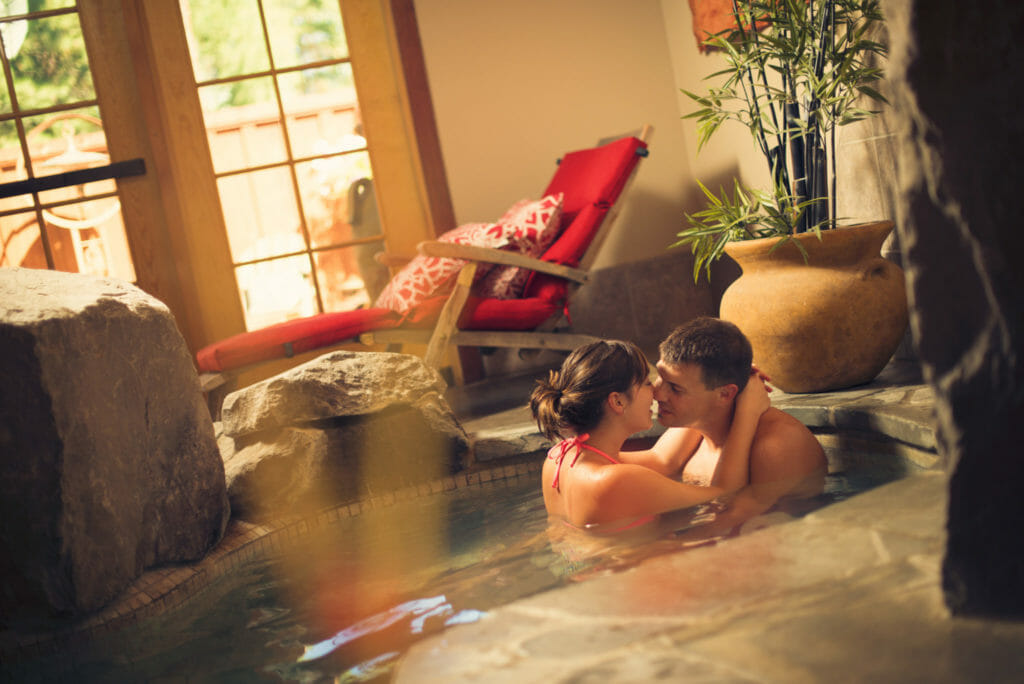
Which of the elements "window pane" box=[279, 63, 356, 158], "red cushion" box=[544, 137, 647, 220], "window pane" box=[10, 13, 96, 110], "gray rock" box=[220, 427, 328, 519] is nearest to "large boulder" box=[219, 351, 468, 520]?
"gray rock" box=[220, 427, 328, 519]

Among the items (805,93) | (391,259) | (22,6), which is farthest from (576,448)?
(22,6)

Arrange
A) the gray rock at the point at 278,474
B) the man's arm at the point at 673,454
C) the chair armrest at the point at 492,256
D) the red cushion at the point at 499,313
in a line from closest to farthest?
the man's arm at the point at 673,454 < the gray rock at the point at 278,474 < the chair armrest at the point at 492,256 < the red cushion at the point at 499,313

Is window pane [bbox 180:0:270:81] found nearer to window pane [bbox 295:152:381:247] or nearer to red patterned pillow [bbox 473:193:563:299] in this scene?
window pane [bbox 295:152:381:247]

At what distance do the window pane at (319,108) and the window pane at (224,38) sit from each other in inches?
7.6

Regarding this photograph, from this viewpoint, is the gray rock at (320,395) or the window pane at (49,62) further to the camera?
the window pane at (49,62)

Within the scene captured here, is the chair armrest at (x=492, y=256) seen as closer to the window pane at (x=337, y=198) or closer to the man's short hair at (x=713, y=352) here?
the window pane at (x=337, y=198)

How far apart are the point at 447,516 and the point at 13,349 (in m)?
1.26

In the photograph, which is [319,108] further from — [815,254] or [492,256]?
[815,254]

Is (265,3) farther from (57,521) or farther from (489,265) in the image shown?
(57,521)

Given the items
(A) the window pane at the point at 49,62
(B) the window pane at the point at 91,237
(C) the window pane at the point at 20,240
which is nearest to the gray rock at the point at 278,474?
(B) the window pane at the point at 91,237

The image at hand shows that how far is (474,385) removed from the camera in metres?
4.85

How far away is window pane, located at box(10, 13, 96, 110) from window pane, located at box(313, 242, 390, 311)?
1.50 meters

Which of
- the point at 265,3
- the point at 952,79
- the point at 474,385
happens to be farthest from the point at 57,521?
the point at 265,3

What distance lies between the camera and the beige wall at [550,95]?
16.1 feet
